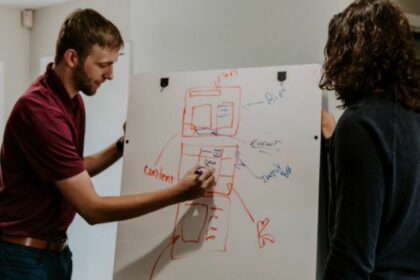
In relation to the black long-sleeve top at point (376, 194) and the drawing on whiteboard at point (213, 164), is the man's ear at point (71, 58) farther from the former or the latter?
the black long-sleeve top at point (376, 194)

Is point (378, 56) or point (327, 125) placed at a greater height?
point (378, 56)

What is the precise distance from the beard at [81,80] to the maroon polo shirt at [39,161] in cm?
6

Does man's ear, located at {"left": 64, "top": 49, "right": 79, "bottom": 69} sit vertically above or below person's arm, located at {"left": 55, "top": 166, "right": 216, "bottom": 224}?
above

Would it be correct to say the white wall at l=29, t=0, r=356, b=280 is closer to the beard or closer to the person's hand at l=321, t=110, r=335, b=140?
the person's hand at l=321, t=110, r=335, b=140

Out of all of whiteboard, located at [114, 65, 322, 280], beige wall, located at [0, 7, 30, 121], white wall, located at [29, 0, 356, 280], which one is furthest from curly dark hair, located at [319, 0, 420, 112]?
beige wall, located at [0, 7, 30, 121]

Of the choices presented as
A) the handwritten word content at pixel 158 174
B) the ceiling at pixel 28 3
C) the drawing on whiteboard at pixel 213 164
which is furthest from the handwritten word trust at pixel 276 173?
the ceiling at pixel 28 3

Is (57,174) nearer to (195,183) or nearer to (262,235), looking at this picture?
→ (195,183)

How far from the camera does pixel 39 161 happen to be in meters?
1.49

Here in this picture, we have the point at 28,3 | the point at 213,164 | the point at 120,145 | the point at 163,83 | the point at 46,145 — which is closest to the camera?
the point at 46,145

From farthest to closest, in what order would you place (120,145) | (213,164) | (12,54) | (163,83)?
(12,54)
(120,145)
(163,83)
(213,164)

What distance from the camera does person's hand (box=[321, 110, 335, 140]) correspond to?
1.50 m

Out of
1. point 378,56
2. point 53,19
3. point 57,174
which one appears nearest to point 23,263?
point 57,174

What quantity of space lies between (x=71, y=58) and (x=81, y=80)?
0.08 metres

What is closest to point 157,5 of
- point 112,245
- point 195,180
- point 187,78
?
point 187,78
